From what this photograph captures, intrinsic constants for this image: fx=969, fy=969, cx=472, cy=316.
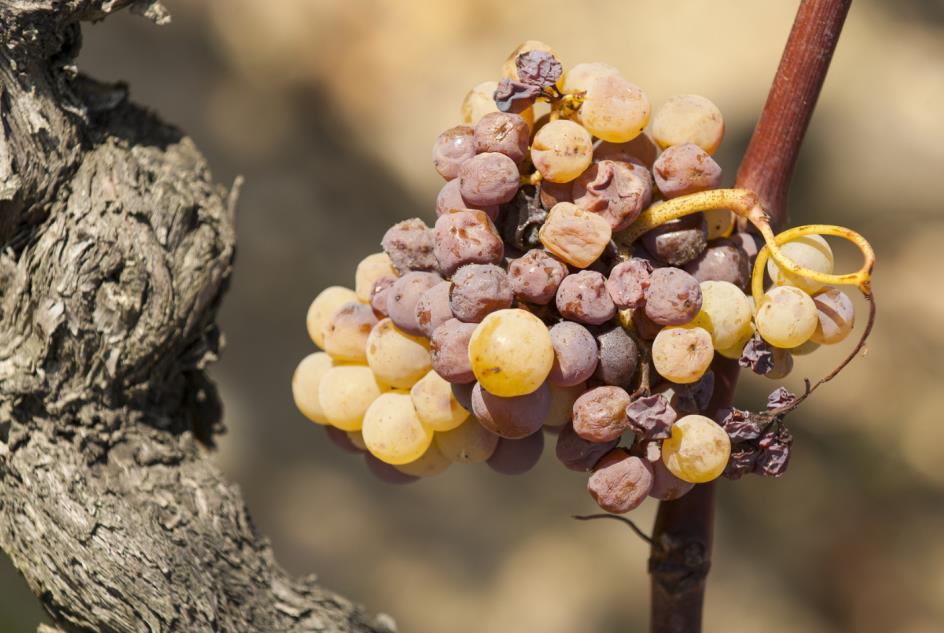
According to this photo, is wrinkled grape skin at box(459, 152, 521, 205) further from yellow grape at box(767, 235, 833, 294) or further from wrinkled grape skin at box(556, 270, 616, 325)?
yellow grape at box(767, 235, 833, 294)

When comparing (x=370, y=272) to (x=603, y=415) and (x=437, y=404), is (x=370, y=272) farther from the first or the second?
(x=603, y=415)

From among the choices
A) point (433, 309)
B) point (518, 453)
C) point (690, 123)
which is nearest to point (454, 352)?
point (433, 309)

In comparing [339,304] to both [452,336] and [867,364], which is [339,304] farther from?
[867,364]

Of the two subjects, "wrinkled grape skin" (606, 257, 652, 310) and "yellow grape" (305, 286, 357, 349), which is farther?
"yellow grape" (305, 286, 357, 349)

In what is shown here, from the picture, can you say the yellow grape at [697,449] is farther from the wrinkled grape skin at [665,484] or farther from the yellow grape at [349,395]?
the yellow grape at [349,395]

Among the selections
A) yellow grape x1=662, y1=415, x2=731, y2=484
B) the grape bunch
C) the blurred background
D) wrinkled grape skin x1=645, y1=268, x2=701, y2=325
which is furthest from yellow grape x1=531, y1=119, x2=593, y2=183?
the blurred background

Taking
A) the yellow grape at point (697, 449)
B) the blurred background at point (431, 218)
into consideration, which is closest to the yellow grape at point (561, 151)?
the yellow grape at point (697, 449)
